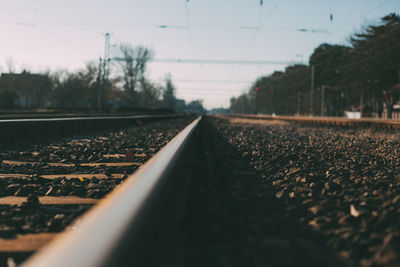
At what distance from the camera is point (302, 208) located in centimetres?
204

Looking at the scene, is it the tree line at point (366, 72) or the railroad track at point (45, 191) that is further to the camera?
the tree line at point (366, 72)

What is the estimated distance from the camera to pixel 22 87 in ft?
146

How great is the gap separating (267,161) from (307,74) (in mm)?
78774

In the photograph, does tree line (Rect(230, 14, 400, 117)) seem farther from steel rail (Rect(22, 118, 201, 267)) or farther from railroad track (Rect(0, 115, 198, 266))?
steel rail (Rect(22, 118, 201, 267))

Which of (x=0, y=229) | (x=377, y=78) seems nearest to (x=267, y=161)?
(x=0, y=229)

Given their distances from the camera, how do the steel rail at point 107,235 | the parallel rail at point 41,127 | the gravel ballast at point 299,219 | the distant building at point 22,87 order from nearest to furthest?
1. the steel rail at point 107,235
2. the gravel ballast at point 299,219
3. the parallel rail at point 41,127
4. the distant building at point 22,87

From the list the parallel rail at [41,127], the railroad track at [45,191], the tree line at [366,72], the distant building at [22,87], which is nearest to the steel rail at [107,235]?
the railroad track at [45,191]

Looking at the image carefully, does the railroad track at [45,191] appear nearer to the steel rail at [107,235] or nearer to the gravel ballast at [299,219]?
the steel rail at [107,235]

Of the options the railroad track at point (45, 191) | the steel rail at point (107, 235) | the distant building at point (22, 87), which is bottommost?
the railroad track at point (45, 191)

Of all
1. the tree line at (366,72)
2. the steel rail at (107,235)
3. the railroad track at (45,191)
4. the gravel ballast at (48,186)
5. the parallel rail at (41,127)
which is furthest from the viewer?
the tree line at (366,72)

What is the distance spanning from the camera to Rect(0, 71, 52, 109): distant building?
31.3m

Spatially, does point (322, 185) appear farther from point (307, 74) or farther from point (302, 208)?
point (307, 74)

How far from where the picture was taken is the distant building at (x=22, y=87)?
3125 centimetres

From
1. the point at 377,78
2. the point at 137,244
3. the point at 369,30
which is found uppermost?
the point at 369,30
